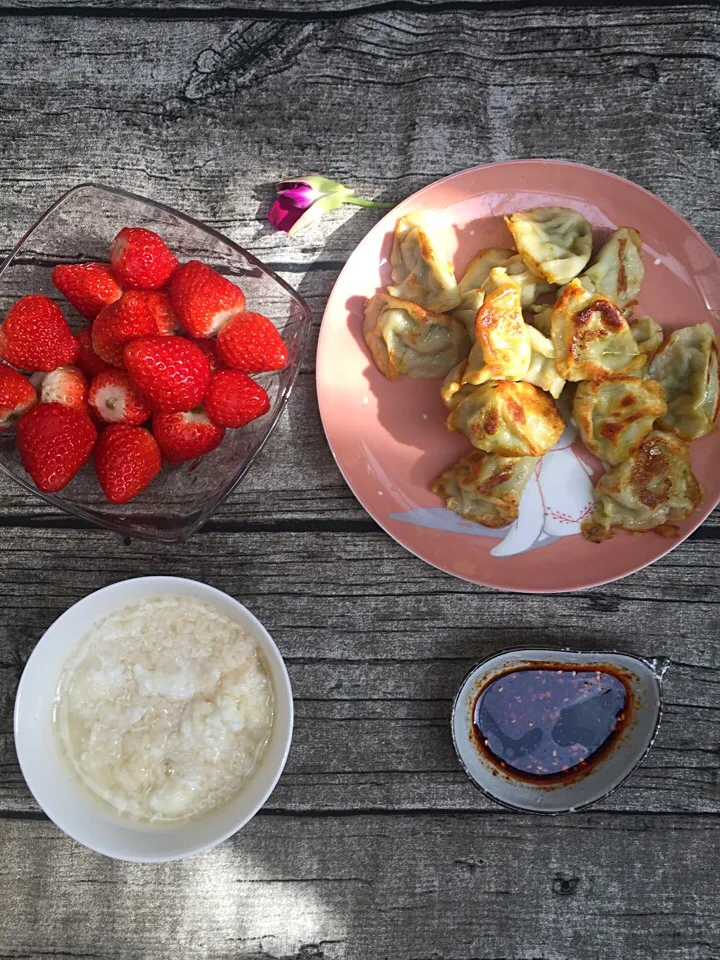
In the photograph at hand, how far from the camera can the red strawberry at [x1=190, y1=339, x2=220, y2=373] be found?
4.63 feet

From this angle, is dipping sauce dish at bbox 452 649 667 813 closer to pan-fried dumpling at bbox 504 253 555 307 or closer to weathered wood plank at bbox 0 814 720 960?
weathered wood plank at bbox 0 814 720 960

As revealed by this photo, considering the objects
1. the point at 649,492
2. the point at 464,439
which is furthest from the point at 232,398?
the point at 649,492

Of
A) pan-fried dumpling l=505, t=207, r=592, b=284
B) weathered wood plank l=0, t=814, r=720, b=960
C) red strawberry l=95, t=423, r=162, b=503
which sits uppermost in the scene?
pan-fried dumpling l=505, t=207, r=592, b=284

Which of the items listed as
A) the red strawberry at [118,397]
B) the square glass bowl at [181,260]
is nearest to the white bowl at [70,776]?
the square glass bowl at [181,260]

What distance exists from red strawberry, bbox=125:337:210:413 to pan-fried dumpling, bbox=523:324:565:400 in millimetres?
595

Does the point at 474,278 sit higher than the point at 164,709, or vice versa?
the point at 474,278

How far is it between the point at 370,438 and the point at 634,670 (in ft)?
2.20

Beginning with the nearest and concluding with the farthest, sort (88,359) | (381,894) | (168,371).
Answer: (168,371) < (88,359) < (381,894)

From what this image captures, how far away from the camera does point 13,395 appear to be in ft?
4.42

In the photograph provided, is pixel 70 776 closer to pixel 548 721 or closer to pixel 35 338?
pixel 35 338

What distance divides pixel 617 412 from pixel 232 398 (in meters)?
0.70

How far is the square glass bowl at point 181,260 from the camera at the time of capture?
143 centimetres

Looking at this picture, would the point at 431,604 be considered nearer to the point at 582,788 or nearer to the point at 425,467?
the point at 425,467

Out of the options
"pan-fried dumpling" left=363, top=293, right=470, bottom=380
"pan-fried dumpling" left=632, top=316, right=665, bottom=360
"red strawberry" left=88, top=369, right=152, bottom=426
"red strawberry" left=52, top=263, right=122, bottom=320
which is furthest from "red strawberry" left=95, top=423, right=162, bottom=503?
"pan-fried dumpling" left=632, top=316, right=665, bottom=360
